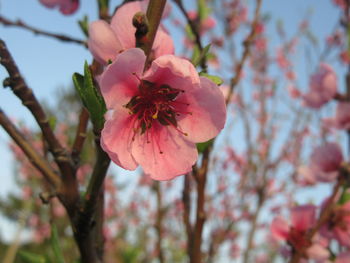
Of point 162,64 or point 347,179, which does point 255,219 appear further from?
point 162,64

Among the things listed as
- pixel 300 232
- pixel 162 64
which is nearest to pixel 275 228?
pixel 300 232

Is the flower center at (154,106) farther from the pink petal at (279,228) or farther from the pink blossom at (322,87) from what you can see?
the pink blossom at (322,87)

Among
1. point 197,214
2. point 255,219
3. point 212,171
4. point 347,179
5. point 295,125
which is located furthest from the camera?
point 295,125

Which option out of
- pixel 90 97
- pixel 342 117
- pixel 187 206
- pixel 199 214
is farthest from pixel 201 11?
pixel 90 97

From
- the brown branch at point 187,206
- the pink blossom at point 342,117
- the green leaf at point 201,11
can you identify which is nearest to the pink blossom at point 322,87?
the pink blossom at point 342,117

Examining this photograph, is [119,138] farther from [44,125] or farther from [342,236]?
[342,236]
